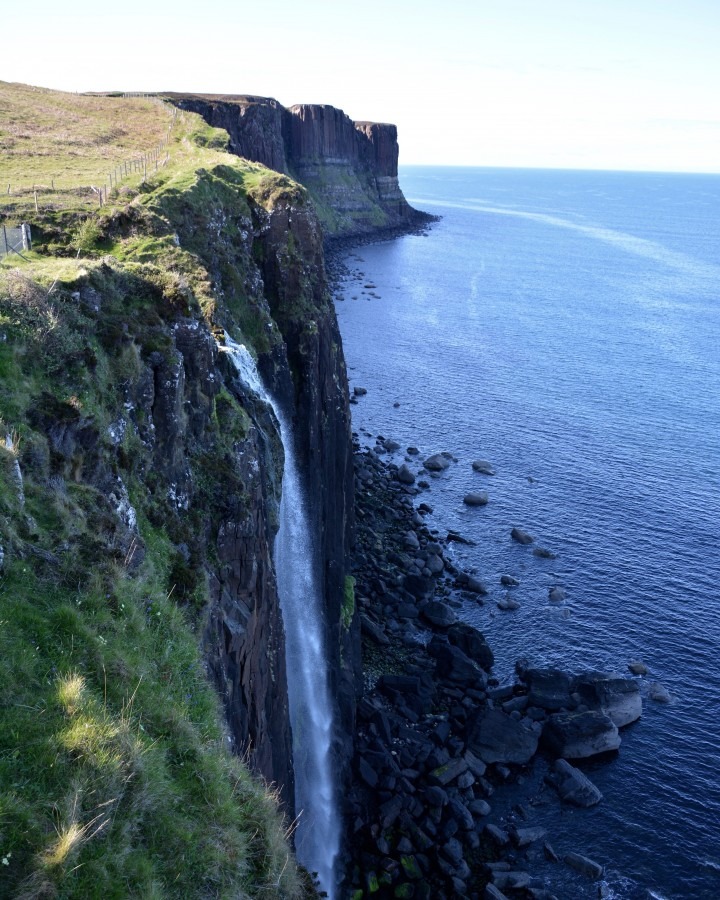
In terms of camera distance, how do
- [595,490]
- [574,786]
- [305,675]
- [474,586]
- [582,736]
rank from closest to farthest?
1. [305,675]
2. [574,786]
3. [582,736]
4. [474,586]
5. [595,490]

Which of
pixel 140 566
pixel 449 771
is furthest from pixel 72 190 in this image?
pixel 449 771

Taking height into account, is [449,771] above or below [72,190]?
below

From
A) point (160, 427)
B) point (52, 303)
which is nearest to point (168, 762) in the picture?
point (160, 427)

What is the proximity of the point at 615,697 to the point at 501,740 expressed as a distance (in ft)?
25.7

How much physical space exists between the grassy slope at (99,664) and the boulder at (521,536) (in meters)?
41.7

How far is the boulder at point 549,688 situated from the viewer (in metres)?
44.5

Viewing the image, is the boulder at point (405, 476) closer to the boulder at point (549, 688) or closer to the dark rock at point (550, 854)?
the boulder at point (549, 688)

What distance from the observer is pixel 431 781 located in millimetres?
38312

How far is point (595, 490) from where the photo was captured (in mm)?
69000

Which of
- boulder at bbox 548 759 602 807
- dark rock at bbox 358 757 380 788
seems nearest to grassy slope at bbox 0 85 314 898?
dark rock at bbox 358 757 380 788

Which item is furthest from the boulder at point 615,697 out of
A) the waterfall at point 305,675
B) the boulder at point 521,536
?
the boulder at point 521,536

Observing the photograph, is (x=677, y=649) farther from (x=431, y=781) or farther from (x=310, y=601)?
(x=310, y=601)

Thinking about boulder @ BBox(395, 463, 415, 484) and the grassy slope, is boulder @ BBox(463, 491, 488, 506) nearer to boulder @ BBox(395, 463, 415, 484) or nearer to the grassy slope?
boulder @ BBox(395, 463, 415, 484)

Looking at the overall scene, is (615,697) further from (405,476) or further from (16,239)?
(16,239)
